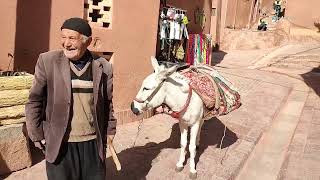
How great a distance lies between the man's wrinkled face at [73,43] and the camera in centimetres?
296

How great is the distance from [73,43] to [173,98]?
2.11 metres

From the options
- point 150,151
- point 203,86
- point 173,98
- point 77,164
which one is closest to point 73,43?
point 77,164

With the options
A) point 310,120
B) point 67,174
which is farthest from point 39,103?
point 310,120

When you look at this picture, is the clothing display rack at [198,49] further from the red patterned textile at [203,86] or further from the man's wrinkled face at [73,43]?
the man's wrinkled face at [73,43]

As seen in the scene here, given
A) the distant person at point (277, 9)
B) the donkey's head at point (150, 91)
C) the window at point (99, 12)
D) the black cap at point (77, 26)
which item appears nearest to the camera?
the black cap at point (77, 26)

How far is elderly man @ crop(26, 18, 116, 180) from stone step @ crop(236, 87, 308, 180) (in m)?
3.06

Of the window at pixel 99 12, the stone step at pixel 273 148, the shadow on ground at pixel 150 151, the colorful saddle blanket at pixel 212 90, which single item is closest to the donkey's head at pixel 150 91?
the colorful saddle blanket at pixel 212 90

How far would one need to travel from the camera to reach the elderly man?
9.95ft

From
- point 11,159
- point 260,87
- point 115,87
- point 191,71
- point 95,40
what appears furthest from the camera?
point 260,87

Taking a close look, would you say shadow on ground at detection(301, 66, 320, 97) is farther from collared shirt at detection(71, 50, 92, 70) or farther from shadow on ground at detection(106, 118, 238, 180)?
collared shirt at detection(71, 50, 92, 70)

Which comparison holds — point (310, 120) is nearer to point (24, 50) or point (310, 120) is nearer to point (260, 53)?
point (24, 50)

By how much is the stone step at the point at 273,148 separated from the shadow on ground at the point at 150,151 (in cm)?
55

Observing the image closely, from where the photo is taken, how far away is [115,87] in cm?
719

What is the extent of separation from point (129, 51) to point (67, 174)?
4261mm
